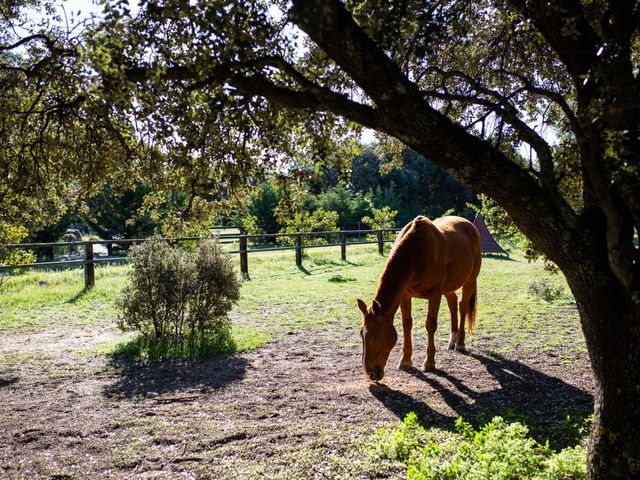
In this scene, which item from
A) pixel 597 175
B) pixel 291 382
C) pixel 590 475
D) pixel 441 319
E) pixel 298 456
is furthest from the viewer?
pixel 441 319

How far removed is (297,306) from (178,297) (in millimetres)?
3544

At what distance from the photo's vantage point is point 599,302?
2.74m

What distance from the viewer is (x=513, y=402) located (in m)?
4.91

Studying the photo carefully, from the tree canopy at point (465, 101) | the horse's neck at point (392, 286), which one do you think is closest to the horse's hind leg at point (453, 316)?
the horse's neck at point (392, 286)

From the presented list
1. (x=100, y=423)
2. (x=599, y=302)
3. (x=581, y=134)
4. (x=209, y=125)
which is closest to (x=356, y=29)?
(x=209, y=125)

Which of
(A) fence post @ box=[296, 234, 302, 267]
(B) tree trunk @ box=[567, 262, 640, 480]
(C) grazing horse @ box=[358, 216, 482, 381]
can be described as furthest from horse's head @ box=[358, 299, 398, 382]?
(A) fence post @ box=[296, 234, 302, 267]

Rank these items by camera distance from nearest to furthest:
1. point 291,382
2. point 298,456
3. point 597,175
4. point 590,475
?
point 597,175, point 590,475, point 298,456, point 291,382

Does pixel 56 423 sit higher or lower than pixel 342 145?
lower

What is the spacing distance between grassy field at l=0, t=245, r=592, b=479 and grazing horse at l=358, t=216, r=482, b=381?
0.39m

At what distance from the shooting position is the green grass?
26.4 ft

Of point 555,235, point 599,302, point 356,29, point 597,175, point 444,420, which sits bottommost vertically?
point 444,420

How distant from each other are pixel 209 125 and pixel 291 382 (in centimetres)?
354

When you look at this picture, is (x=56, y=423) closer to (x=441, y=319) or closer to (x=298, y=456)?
(x=298, y=456)

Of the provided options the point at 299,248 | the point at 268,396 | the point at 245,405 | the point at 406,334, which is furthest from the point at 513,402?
the point at 299,248
